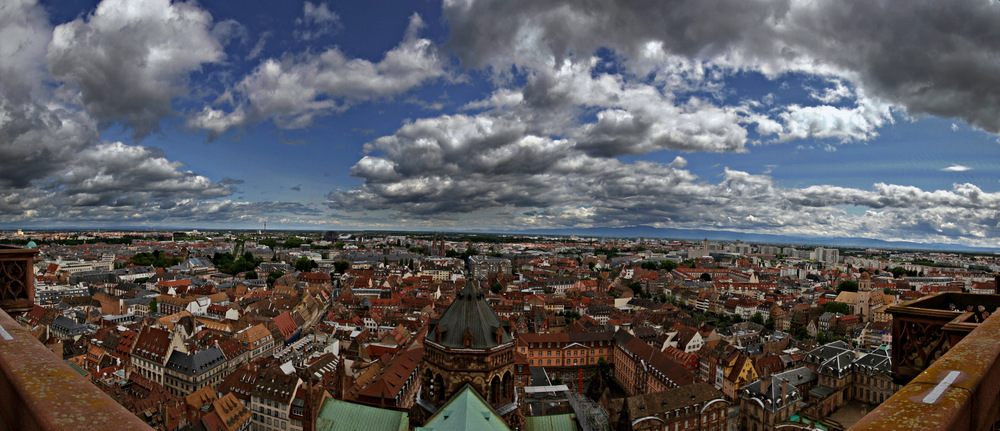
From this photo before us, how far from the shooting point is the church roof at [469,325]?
23797 mm

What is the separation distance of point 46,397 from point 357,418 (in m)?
24.9

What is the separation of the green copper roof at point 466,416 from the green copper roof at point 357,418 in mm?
4653

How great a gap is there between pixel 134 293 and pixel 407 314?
178 ft

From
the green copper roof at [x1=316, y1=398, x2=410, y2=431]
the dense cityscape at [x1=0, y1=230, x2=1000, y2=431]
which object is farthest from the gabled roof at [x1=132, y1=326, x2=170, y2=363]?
the green copper roof at [x1=316, y1=398, x2=410, y2=431]

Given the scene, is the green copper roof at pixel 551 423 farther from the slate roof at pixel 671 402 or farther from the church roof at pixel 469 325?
the slate roof at pixel 671 402

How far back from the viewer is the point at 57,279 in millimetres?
109438

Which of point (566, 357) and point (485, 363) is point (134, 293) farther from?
point (485, 363)

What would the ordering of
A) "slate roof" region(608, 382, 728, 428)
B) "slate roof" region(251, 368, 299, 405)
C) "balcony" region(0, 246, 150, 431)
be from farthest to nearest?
"slate roof" region(251, 368, 299, 405), "slate roof" region(608, 382, 728, 428), "balcony" region(0, 246, 150, 431)

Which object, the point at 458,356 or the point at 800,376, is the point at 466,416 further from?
the point at 800,376

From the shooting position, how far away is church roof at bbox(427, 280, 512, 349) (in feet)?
78.1

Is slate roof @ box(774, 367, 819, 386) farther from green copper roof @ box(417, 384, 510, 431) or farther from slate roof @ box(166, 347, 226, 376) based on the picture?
slate roof @ box(166, 347, 226, 376)

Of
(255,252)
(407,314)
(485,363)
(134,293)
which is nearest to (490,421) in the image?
(485,363)

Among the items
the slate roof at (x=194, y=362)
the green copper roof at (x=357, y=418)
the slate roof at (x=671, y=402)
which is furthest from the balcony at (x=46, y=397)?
the slate roof at (x=194, y=362)

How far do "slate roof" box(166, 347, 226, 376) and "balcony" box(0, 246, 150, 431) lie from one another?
5298 centimetres
